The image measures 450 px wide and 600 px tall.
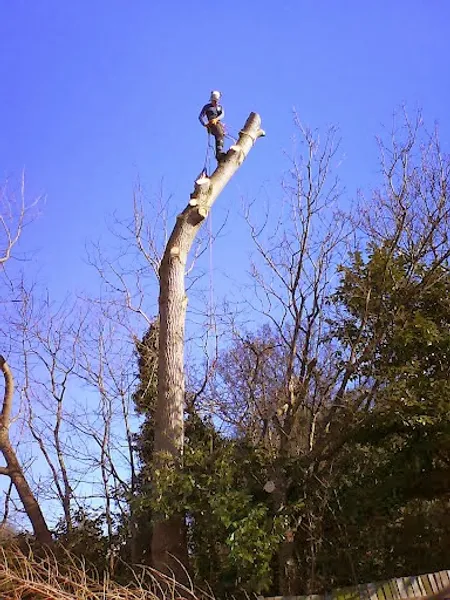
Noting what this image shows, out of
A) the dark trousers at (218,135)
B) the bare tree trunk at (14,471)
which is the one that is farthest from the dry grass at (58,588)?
the dark trousers at (218,135)

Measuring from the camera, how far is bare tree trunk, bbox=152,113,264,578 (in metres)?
6.04

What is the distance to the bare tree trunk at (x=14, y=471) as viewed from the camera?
23.2ft

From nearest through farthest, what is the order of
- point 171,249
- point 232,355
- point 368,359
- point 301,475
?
point 301,475, point 368,359, point 171,249, point 232,355

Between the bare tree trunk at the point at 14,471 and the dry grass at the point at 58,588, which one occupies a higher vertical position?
the bare tree trunk at the point at 14,471

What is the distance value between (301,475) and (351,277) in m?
2.16

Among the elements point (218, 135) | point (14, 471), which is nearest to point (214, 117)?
point (218, 135)

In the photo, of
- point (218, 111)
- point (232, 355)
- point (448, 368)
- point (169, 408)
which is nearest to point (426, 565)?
point (448, 368)

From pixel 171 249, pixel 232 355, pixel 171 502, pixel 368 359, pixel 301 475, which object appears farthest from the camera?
pixel 232 355

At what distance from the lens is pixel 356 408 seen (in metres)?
6.14

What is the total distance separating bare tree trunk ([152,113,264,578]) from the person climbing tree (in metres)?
0.24

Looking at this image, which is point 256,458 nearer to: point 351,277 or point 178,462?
point 178,462

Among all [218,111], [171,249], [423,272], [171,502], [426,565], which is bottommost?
[426,565]

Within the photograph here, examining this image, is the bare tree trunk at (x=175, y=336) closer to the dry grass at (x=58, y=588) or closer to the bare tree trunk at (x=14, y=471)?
the dry grass at (x=58, y=588)

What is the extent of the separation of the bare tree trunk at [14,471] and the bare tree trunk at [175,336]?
1.71 metres
